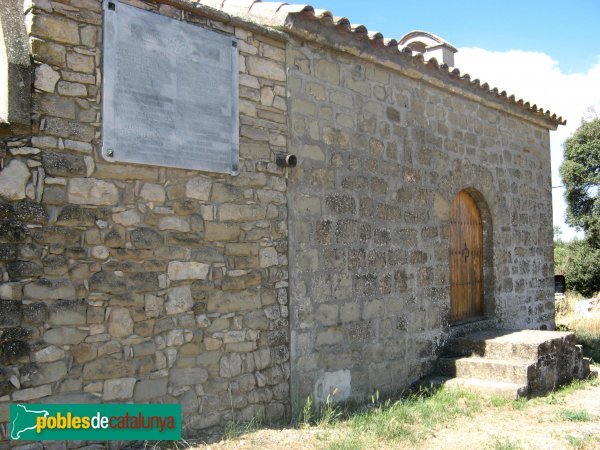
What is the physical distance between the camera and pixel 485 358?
644 cm

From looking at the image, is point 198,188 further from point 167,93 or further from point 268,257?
point 268,257

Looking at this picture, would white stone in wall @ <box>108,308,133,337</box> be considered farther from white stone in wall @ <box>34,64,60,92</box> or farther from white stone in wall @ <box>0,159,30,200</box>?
white stone in wall @ <box>34,64,60,92</box>

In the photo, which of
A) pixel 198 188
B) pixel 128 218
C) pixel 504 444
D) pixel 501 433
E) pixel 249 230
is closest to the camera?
pixel 128 218

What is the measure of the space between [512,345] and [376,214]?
6.78 ft

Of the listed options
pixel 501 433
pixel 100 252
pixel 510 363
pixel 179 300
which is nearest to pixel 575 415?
pixel 510 363

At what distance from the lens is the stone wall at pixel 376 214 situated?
17.0 ft

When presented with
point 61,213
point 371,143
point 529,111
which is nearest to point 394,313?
point 371,143

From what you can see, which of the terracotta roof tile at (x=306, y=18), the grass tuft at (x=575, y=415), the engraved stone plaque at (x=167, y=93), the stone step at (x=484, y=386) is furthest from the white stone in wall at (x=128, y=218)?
the grass tuft at (x=575, y=415)

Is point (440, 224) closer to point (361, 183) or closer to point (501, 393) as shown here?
point (361, 183)

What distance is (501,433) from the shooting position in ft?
16.1

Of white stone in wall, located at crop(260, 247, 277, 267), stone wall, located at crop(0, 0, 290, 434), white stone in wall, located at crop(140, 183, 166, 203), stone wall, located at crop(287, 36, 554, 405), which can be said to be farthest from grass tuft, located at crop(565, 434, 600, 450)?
white stone in wall, located at crop(140, 183, 166, 203)

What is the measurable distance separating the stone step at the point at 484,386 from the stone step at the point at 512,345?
1.42ft

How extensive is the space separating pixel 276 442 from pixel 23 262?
6.94 feet

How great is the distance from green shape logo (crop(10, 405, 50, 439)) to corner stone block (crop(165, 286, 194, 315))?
1031 millimetres
